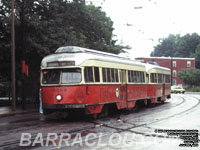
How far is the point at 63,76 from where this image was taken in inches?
586

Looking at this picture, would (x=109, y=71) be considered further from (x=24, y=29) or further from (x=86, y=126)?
(x=24, y=29)

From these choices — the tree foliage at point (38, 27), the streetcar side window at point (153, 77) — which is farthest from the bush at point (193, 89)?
the tree foliage at point (38, 27)

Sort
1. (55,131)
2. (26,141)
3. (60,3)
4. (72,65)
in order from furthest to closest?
(60,3), (72,65), (55,131), (26,141)

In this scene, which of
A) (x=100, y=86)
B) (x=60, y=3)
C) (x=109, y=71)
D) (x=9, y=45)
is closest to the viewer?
(x=100, y=86)

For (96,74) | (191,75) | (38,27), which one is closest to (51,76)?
(96,74)

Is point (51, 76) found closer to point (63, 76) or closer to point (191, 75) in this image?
point (63, 76)

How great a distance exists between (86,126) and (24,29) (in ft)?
34.4

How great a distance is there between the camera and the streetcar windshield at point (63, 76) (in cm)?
1475

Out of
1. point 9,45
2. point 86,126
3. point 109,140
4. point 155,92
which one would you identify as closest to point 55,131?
point 86,126

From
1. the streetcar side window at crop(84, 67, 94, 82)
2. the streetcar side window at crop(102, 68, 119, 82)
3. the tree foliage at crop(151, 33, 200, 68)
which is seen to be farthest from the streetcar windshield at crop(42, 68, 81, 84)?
the tree foliage at crop(151, 33, 200, 68)

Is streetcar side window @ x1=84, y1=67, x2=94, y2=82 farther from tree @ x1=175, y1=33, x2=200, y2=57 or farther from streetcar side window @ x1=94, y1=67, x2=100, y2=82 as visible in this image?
tree @ x1=175, y1=33, x2=200, y2=57

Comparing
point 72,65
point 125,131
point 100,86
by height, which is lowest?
point 125,131

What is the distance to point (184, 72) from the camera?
73250 millimetres

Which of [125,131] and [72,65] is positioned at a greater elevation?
[72,65]
